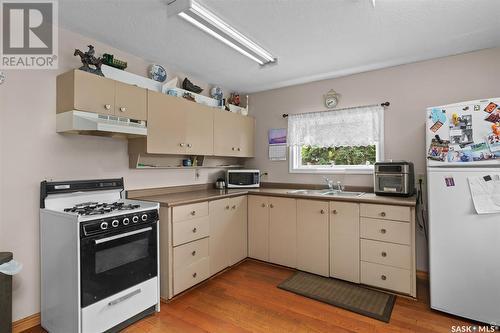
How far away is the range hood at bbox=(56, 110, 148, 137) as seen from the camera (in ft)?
6.50

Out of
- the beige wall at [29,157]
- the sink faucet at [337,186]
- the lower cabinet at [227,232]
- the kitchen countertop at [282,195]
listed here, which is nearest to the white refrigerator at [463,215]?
the kitchen countertop at [282,195]

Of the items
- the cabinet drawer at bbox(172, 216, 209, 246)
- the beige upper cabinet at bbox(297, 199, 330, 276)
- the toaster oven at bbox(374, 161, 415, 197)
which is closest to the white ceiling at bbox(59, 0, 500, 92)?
the toaster oven at bbox(374, 161, 415, 197)

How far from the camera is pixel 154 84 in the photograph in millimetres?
2834

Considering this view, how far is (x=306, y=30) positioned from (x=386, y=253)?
7.27 feet

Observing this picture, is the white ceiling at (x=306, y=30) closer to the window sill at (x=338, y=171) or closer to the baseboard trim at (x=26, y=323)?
the window sill at (x=338, y=171)

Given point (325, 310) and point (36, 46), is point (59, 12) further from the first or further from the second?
point (325, 310)

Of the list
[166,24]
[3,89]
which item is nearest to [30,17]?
[3,89]

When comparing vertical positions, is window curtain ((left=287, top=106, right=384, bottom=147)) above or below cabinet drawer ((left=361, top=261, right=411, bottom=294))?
above

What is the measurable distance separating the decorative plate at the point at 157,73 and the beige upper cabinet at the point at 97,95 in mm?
488

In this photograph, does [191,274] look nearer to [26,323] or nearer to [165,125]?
[26,323]

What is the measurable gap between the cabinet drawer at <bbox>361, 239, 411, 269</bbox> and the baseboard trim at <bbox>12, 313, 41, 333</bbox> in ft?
9.63

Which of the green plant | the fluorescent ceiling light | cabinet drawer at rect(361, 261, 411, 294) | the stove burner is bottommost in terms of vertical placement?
cabinet drawer at rect(361, 261, 411, 294)

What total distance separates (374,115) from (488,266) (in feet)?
6.03

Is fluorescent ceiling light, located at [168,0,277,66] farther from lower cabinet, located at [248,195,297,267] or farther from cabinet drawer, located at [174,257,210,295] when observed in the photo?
cabinet drawer, located at [174,257,210,295]
